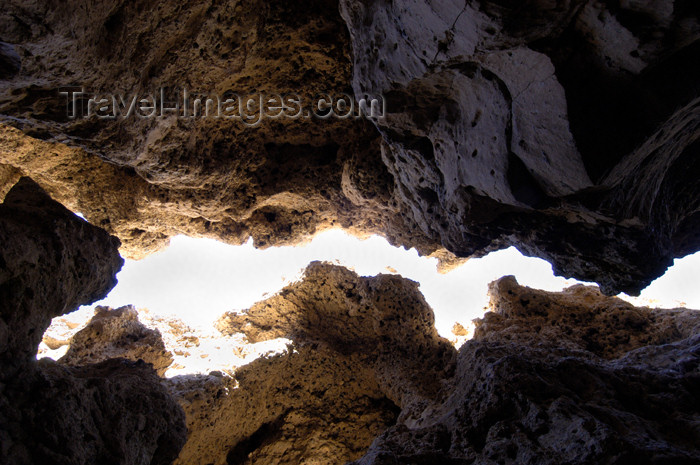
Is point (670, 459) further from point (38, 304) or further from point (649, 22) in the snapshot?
point (38, 304)

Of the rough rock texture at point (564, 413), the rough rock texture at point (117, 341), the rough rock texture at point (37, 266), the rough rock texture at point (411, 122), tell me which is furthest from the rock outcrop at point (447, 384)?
the rough rock texture at point (37, 266)

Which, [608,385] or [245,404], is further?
[245,404]

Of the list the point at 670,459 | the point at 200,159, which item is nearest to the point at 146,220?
the point at 200,159

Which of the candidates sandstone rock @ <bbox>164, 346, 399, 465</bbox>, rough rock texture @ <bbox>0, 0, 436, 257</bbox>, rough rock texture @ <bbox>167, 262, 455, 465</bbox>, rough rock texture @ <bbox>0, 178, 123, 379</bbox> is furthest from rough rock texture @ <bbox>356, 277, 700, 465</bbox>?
rough rock texture @ <bbox>0, 0, 436, 257</bbox>

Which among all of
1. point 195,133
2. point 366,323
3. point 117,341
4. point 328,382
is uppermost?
point 195,133

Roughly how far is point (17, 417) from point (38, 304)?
740 millimetres

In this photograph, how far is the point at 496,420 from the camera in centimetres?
261

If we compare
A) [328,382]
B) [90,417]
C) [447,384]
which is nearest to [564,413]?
[447,384]

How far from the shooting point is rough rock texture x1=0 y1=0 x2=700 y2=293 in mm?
2137

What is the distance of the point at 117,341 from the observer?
5.96 m

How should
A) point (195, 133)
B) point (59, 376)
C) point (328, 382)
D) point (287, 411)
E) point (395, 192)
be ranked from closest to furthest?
point (59, 376) → point (195, 133) → point (395, 192) → point (287, 411) → point (328, 382)

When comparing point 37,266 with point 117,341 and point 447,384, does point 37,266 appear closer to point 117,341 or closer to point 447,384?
point 117,341

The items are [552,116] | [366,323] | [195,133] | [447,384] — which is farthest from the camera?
[366,323]

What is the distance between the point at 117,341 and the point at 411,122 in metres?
5.56
